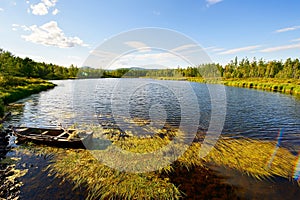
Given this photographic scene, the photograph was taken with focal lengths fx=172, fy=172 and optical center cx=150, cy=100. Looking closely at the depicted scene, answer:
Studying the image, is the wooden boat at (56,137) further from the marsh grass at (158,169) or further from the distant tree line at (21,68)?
the distant tree line at (21,68)

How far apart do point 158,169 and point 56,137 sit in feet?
30.0

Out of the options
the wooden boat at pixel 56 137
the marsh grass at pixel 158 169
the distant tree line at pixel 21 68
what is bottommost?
the marsh grass at pixel 158 169

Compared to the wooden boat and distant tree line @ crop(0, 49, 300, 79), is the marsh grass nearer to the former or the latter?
the wooden boat

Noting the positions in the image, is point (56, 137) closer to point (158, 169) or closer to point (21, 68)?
point (158, 169)

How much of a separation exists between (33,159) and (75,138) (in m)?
3.19

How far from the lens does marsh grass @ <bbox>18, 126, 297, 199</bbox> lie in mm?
9891

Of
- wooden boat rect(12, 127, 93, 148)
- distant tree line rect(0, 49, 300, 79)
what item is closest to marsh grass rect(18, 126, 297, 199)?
wooden boat rect(12, 127, 93, 148)

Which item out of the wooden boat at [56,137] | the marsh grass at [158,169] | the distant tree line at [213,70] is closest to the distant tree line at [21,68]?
the distant tree line at [213,70]

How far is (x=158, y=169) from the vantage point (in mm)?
12070

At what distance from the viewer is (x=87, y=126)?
2120cm

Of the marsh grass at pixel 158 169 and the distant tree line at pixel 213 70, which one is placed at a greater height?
the distant tree line at pixel 213 70

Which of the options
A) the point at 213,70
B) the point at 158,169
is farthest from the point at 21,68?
the point at 213,70

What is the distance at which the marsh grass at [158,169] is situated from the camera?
9.89m

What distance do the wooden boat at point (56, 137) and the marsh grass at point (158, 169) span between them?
0.58m
